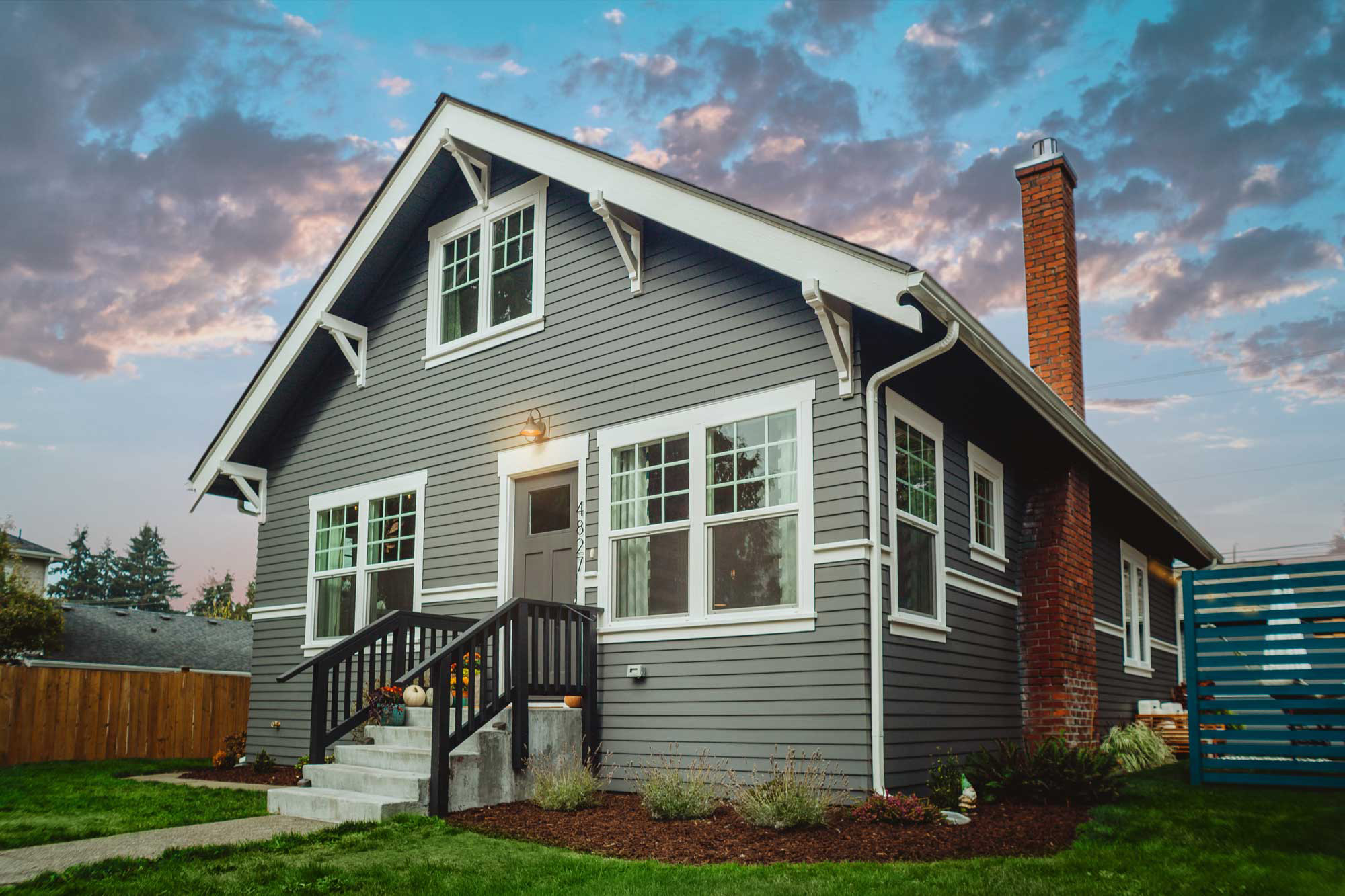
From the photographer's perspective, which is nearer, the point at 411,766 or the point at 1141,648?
the point at 411,766

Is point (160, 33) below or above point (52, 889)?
above

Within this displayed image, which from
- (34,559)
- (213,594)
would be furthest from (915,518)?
(213,594)

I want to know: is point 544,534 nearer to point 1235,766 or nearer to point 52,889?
point 52,889

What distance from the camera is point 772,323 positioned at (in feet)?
25.8

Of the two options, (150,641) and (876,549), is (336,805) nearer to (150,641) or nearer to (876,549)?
(876,549)

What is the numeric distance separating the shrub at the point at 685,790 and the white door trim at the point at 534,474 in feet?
6.11

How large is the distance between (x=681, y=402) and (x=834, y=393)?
1458 millimetres

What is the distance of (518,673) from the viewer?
7.68 m

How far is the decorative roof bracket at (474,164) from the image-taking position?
1018 cm

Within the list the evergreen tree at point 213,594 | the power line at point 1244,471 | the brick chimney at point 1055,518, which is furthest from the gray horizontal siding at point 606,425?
the evergreen tree at point 213,594

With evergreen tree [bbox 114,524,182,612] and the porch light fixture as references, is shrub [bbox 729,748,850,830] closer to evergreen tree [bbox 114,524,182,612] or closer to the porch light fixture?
the porch light fixture

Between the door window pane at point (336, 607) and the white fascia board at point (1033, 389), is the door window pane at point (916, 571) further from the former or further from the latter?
the door window pane at point (336, 607)

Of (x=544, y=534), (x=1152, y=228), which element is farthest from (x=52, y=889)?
(x=1152, y=228)

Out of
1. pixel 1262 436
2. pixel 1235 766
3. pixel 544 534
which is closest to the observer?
pixel 1235 766
